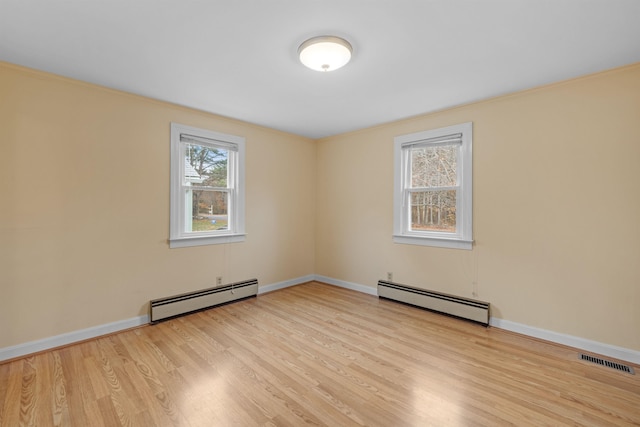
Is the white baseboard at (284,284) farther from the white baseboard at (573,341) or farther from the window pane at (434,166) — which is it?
the white baseboard at (573,341)

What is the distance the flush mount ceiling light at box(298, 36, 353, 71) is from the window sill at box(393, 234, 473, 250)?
2.51m

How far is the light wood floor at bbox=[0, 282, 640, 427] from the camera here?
6.02ft

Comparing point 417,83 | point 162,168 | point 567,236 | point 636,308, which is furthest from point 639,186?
point 162,168

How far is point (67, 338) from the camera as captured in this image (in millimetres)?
2762

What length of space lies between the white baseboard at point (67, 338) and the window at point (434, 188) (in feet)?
11.6

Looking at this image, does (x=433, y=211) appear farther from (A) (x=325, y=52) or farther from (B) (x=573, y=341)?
(A) (x=325, y=52)

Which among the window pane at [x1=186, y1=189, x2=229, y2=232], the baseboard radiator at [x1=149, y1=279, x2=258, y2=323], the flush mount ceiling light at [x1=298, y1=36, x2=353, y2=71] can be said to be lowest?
the baseboard radiator at [x1=149, y1=279, x2=258, y2=323]

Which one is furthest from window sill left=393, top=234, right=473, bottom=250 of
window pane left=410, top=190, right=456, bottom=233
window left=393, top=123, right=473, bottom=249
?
window pane left=410, top=190, right=456, bottom=233

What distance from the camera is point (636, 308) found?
249cm

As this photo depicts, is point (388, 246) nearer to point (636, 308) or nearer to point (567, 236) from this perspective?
point (567, 236)

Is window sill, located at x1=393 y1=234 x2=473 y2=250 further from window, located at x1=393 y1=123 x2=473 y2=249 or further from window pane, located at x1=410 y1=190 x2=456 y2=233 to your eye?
window pane, located at x1=410 y1=190 x2=456 y2=233

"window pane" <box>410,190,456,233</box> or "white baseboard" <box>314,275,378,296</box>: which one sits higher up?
"window pane" <box>410,190,456,233</box>

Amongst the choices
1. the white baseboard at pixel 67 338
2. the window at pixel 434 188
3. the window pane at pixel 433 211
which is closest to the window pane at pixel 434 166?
the window at pixel 434 188

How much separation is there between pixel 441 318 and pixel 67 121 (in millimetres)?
4690
